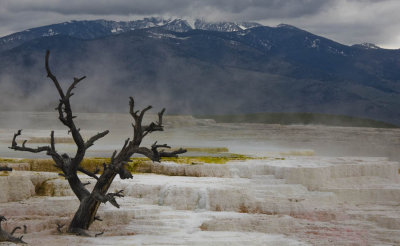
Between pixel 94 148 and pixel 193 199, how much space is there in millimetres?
24170

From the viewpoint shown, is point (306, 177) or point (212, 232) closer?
point (212, 232)

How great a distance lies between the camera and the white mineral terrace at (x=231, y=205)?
61.7ft

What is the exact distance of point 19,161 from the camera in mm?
30609

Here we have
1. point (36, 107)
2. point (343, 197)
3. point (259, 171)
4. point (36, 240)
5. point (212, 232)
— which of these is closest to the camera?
point (36, 240)

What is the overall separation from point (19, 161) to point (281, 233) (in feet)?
52.3

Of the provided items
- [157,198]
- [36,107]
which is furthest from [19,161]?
[36,107]

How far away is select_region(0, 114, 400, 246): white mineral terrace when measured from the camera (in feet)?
61.7

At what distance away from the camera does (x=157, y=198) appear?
2373 centimetres

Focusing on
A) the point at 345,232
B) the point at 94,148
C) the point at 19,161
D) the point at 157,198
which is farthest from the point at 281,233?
the point at 94,148

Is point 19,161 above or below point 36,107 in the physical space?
below

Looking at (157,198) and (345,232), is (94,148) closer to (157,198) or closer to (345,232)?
(157,198)

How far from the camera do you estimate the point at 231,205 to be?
2330 centimetres

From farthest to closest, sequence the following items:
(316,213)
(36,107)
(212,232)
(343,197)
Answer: (36,107), (343,197), (316,213), (212,232)

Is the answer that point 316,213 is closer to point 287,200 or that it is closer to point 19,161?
point 287,200
